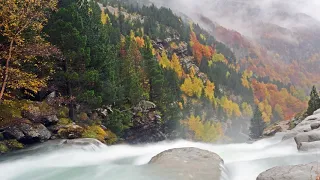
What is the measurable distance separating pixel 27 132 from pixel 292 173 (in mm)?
18531

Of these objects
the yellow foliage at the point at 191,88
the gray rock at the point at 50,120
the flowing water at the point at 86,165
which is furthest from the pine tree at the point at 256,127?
the gray rock at the point at 50,120

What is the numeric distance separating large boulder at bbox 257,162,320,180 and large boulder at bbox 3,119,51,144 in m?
17.2

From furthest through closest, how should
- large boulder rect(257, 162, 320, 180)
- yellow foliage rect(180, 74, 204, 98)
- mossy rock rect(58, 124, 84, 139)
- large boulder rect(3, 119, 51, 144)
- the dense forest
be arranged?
yellow foliage rect(180, 74, 204, 98), mossy rock rect(58, 124, 84, 139), large boulder rect(3, 119, 51, 144), the dense forest, large boulder rect(257, 162, 320, 180)

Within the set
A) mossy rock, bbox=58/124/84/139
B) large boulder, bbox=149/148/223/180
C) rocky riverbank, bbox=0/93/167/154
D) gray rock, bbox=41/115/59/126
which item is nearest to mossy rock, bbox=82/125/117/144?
rocky riverbank, bbox=0/93/167/154

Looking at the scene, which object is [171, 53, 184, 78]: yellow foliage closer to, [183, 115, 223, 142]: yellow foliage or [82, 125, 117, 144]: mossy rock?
[183, 115, 223, 142]: yellow foliage

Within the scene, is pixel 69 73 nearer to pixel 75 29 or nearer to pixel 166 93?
pixel 75 29

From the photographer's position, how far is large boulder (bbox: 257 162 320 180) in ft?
34.2

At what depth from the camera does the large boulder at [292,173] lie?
34.2 ft

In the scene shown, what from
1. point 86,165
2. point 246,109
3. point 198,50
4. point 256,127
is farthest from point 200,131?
point 198,50

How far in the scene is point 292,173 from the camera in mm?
10922

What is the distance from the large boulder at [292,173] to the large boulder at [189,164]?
2.14m

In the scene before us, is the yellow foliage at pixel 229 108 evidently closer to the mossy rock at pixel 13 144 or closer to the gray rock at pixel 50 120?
the gray rock at pixel 50 120

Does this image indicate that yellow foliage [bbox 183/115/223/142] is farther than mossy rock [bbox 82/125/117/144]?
Yes

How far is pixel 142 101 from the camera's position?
1793 inches
